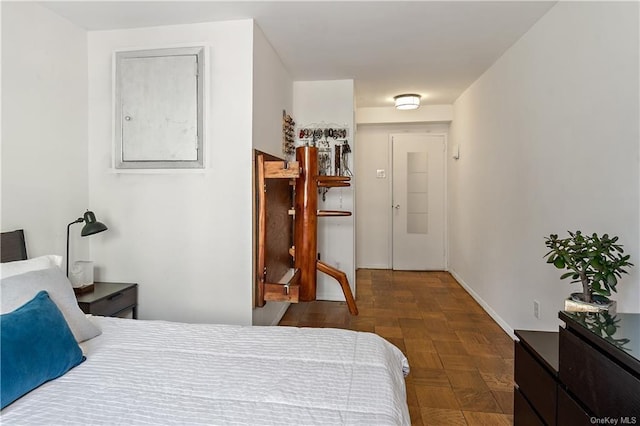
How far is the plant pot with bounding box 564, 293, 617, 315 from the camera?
157 centimetres

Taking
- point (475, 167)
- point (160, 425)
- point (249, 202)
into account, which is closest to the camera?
point (160, 425)

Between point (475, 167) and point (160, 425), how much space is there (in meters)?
3.97

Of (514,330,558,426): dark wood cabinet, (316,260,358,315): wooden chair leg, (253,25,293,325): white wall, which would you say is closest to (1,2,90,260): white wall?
(253,25,293,325): white wall

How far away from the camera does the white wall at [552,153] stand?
179 centimetres

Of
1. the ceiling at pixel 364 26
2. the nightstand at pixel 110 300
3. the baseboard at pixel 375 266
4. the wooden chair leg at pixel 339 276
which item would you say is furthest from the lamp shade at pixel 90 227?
the baseboard at pixel 375 266

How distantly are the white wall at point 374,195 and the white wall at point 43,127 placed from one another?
3.92 metres

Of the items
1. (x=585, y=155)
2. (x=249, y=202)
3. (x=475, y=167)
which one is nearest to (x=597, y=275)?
(x=585, y=155)

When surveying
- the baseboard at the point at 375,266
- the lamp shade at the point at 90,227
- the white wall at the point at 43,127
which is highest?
the white wall at the point at 43,127

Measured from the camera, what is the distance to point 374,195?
→ 5863 mm

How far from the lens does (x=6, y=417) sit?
1.08m

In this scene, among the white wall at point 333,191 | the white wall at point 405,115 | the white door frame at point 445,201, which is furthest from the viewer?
the white door frame at point 445,201

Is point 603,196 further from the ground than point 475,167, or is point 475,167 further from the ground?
point 475,167

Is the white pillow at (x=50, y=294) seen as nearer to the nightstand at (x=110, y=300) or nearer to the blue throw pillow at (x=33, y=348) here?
the blue throw pillow at (x=33, y=348)

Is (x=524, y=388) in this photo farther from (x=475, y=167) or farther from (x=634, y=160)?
(x=475, y=167)
